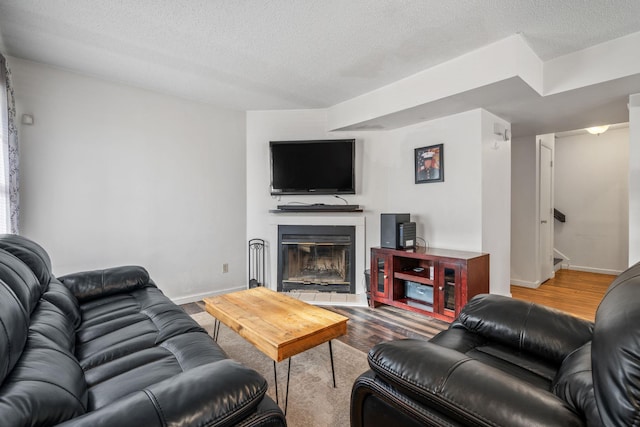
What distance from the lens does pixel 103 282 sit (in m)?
2.17

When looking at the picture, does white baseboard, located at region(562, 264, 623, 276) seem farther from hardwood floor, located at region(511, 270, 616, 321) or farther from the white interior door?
the white interior door

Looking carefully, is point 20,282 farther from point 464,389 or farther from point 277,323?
point 464,389

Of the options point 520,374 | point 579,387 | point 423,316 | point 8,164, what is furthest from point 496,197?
point 8,164

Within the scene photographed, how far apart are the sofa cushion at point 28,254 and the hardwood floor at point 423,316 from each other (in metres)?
1.70

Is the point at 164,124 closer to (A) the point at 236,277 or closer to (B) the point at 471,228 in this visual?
(A) the point at 236,277

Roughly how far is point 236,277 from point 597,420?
147 inches

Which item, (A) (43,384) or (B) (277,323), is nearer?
(A) (43,384)

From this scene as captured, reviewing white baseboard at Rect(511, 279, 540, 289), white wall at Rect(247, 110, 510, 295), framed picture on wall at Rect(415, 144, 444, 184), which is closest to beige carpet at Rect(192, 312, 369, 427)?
white wall at Rect(247, 110, 510, 295)

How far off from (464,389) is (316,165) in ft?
10.4

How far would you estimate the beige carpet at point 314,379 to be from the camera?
1618 millimetres

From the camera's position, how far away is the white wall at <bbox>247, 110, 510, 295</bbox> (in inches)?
123

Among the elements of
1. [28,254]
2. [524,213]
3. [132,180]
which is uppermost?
[132,180]

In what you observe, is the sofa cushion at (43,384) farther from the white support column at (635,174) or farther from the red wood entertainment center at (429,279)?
the white support column at (635,174)

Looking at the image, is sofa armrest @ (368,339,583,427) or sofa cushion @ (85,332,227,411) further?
sofa cushion @ (85,332,227,411)
